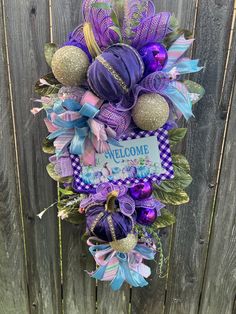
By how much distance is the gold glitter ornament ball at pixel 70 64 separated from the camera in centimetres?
89

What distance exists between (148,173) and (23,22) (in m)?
0.61

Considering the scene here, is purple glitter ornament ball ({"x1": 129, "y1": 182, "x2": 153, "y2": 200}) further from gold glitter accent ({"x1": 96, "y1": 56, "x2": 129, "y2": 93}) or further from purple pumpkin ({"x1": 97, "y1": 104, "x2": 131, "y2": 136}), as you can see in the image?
gold glitter accent ({"x1": 96, "y1": 56, "x2": 129, "y2": 93})

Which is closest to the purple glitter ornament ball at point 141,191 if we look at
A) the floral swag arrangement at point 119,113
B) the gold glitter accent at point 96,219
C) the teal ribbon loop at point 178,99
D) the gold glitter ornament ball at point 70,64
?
the floral swag arrangement at point 119,113

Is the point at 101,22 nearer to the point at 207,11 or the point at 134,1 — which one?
the point at 134,1

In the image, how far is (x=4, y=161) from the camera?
4.22 feet

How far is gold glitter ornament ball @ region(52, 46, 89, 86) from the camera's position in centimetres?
89

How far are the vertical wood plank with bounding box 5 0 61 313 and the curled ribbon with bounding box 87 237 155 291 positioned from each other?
0.92 ft

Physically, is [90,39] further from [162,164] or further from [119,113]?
[162,164]

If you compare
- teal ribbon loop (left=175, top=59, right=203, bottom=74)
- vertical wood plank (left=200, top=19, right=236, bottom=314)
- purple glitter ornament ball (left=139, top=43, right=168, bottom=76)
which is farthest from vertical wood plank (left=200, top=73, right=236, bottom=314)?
purple glitter ornament ball (left=139, top=43, right=168, bottom=76)

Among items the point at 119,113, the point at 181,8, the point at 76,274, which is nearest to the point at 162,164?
the point at 119,113

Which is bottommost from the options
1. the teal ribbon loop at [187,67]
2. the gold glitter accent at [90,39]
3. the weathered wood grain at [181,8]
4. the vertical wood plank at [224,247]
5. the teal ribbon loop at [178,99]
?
the vertical wood plank at [224,247]

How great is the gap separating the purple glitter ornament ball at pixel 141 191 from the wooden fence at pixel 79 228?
26 centimetres

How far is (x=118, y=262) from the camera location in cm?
116

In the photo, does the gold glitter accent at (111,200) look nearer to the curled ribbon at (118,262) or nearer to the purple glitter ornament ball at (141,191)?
the purple glitter ornament ball at (141,191)
